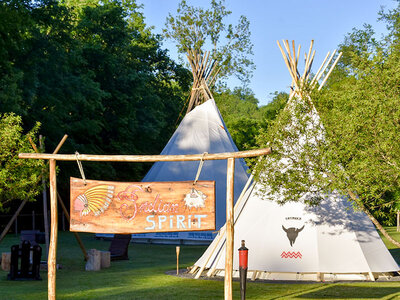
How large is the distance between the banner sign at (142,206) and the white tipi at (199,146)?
19.6 m

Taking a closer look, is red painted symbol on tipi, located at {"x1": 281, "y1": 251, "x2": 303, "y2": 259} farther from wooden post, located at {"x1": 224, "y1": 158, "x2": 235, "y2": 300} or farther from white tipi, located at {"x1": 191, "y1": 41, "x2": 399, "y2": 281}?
wooden post, located at {"x1": 224, "y1": 158, "x2": 235, "y2": 300}

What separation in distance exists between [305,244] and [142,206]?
743 cm

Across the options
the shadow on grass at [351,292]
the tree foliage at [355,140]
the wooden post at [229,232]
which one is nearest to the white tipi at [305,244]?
the shadow on grass at [351,292]

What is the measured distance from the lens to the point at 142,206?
9.44 meters

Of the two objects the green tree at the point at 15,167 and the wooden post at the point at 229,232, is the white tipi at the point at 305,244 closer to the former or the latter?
the green tree at the point at 15,167

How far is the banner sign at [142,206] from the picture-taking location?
9289 mm

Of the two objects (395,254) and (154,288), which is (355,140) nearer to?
(154,288)

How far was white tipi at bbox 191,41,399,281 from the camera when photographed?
15.5 m

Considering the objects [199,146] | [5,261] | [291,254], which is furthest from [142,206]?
[199,146]

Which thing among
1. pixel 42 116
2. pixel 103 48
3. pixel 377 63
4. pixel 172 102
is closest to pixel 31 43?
pixel 42 116

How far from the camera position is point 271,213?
650 inches

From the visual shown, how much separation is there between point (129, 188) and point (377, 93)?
18.4ft

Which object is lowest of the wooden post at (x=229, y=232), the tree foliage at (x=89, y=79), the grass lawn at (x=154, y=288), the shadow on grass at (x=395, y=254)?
the grass lawn at (x=154, y=288)

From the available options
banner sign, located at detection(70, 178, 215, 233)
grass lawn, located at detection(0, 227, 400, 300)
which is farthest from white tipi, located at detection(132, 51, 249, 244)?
banner sign, located at detection(70, 178, 215, 233)
